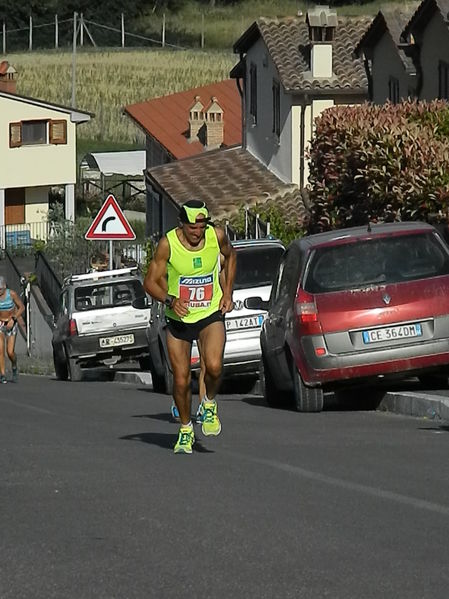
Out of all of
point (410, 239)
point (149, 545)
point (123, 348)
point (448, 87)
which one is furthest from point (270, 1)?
point (149, 545)

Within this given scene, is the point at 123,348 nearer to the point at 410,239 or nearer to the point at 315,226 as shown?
the point at 315,226

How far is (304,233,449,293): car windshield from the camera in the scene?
14.6m

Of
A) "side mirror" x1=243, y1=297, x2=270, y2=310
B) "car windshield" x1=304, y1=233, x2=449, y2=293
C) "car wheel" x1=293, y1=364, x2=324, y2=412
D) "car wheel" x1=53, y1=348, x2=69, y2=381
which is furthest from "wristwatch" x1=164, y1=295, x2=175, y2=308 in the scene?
"car wheel" x1=53, y1=348, x2=69, y2=381

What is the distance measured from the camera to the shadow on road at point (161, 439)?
1190cm

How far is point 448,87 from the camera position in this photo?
106 feet

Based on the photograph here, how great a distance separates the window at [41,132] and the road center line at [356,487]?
54.9 meters

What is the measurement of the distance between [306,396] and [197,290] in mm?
3949

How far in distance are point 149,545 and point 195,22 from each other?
356 feet

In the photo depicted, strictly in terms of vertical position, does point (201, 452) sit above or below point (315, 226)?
below

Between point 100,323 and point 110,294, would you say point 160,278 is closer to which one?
point 100,323

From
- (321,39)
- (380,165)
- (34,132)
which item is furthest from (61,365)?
(34,132)

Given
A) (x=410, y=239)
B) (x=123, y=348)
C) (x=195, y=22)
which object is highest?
(x=195, y=22)

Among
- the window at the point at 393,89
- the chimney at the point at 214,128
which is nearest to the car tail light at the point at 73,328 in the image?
the window at the point at 393,89

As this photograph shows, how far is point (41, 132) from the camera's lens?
65688 millimetres
